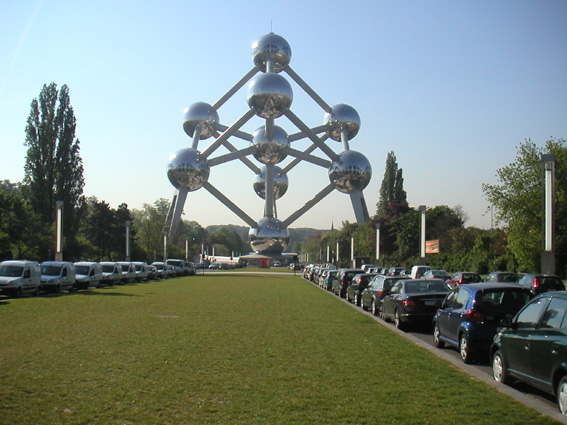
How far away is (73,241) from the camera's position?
53219mm

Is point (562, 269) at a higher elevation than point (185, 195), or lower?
lower

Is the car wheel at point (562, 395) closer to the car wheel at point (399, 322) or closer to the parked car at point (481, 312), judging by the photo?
the parked car at point (481, 312)

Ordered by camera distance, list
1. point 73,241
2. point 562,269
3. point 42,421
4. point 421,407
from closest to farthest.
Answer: point 42,421
point 421,407
point 562,269
point 73,241

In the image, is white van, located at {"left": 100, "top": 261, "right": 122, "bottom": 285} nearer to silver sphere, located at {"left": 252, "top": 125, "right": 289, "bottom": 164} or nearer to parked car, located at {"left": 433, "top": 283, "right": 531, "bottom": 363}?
parked car, located at {"left": 433, "top": 283, "right": 531, "bottom": 363}

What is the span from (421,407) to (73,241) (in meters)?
49.7

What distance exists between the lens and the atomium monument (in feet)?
253

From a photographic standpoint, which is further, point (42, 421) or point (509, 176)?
point (509, 176)

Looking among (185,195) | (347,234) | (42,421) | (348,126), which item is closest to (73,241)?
(185,195)

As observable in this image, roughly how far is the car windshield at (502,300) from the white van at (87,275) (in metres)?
27.4

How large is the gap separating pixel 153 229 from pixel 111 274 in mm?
48839

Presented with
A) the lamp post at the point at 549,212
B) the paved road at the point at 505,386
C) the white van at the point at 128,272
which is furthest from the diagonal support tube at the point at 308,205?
the paved road at the point at 505,386

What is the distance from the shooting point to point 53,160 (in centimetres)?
5312

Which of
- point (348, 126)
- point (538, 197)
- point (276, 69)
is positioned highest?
point (276, 69)

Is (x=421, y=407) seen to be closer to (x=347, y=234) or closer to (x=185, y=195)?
(x=185, y=195)
